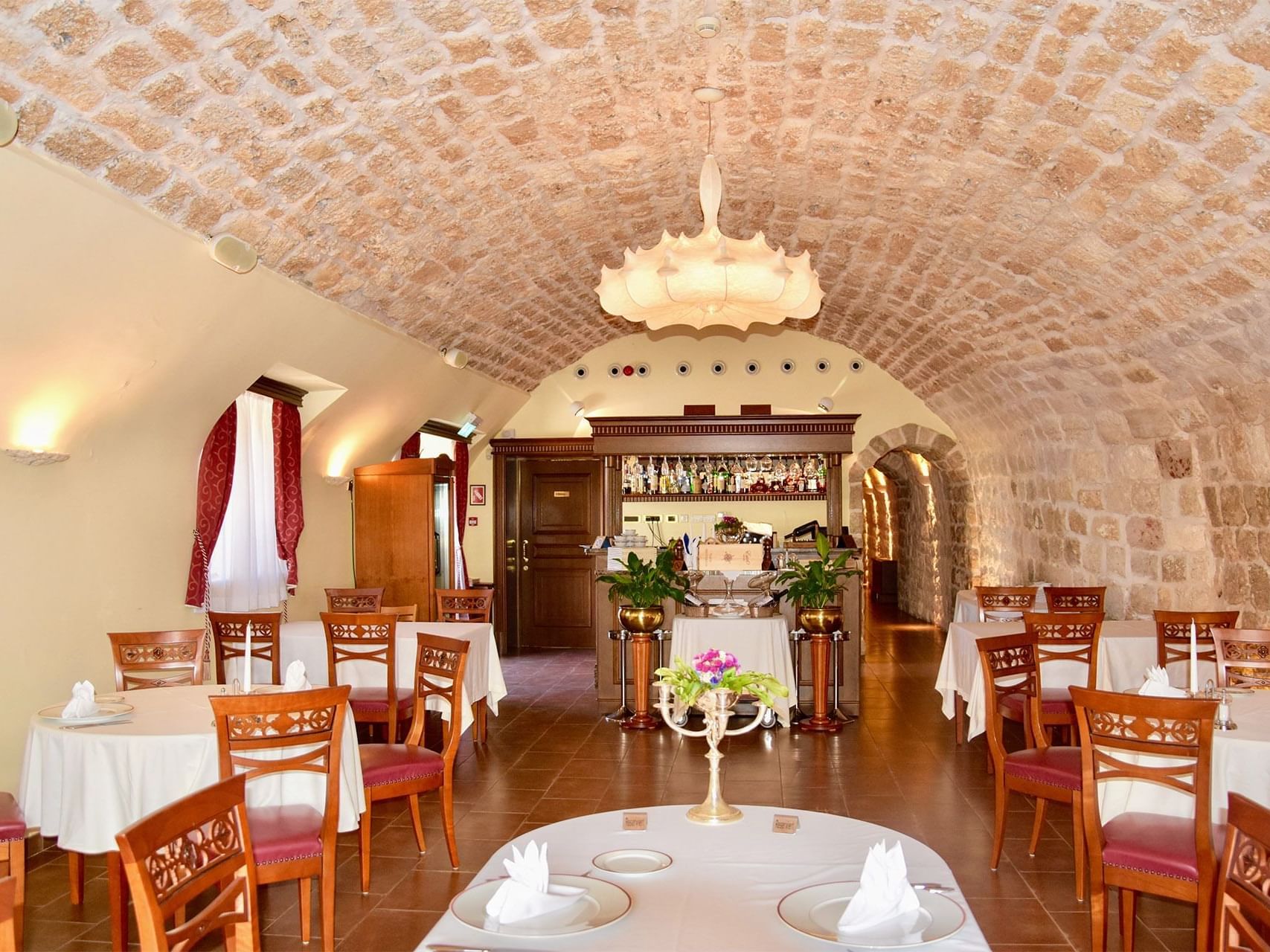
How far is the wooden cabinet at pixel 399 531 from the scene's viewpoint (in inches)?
350

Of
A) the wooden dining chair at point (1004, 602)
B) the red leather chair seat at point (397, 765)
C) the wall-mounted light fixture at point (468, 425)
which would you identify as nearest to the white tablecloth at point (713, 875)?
the red leather chair seat at point (397, 765)

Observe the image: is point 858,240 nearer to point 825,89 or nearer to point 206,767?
point 825,89

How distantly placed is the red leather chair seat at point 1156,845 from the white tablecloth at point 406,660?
135 inches

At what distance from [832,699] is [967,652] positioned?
71.0 inches

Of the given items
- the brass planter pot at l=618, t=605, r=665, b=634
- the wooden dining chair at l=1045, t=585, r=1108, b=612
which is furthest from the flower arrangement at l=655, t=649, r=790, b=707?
the wooden dining chair at l=1045, t=585, r=1108, b=612

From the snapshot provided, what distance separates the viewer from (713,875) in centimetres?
229

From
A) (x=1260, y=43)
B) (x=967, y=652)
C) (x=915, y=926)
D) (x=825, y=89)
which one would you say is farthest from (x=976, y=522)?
(x=915, y=926)

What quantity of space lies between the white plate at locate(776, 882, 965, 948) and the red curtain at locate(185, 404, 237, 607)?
523cm

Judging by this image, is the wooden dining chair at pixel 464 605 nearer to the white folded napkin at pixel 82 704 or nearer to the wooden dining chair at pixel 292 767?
the white folded napkin at pixel 82 704

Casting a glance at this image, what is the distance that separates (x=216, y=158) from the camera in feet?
14.8

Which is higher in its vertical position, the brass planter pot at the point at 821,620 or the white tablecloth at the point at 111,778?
the brass planter pot at the point at 821,620

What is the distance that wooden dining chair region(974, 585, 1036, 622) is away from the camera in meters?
7.05

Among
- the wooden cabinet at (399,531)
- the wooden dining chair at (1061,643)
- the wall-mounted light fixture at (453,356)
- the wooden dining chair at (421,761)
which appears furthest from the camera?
the wooden cabinet at (399,531)

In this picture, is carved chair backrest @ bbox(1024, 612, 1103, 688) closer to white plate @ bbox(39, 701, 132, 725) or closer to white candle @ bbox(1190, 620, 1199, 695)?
white candle @ bbox(1190, 620, 1199, 695)
